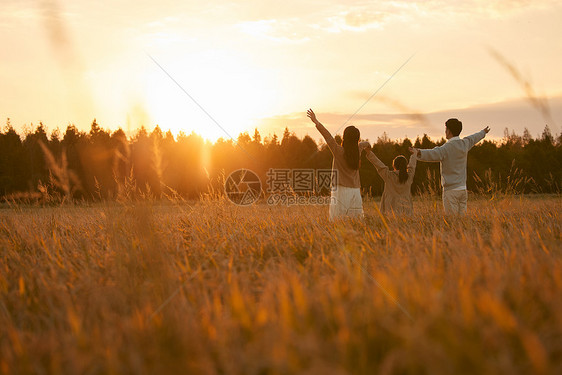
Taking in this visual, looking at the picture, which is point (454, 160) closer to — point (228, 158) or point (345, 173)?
point (345, 173)

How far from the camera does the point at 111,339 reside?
207cm

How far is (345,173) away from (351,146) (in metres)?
0.49

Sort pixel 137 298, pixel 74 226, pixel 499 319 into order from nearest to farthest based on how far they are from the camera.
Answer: pixel 499 319
pixel 137 298
pixel 74 226

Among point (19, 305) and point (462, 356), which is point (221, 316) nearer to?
point (462, 356)

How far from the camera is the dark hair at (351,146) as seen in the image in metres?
6.77

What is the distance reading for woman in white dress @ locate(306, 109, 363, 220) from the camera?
678cm

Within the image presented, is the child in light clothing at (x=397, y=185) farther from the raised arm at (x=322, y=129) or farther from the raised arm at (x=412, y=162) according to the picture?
the raised arm at (x=322, y=129)

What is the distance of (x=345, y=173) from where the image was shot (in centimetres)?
699

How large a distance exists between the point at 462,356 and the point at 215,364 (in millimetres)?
1075

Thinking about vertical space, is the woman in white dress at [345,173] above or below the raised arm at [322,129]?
below

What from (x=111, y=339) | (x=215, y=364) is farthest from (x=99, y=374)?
(x=215, y=364)

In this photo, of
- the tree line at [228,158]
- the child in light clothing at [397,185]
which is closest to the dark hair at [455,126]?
the child in light clothing at [397,185]

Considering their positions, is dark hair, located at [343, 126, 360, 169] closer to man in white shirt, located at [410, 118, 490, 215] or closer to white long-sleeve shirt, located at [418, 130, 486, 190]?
man in white shirt, located at [410, 118, 490, 215]

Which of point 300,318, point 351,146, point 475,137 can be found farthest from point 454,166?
point 300,318
